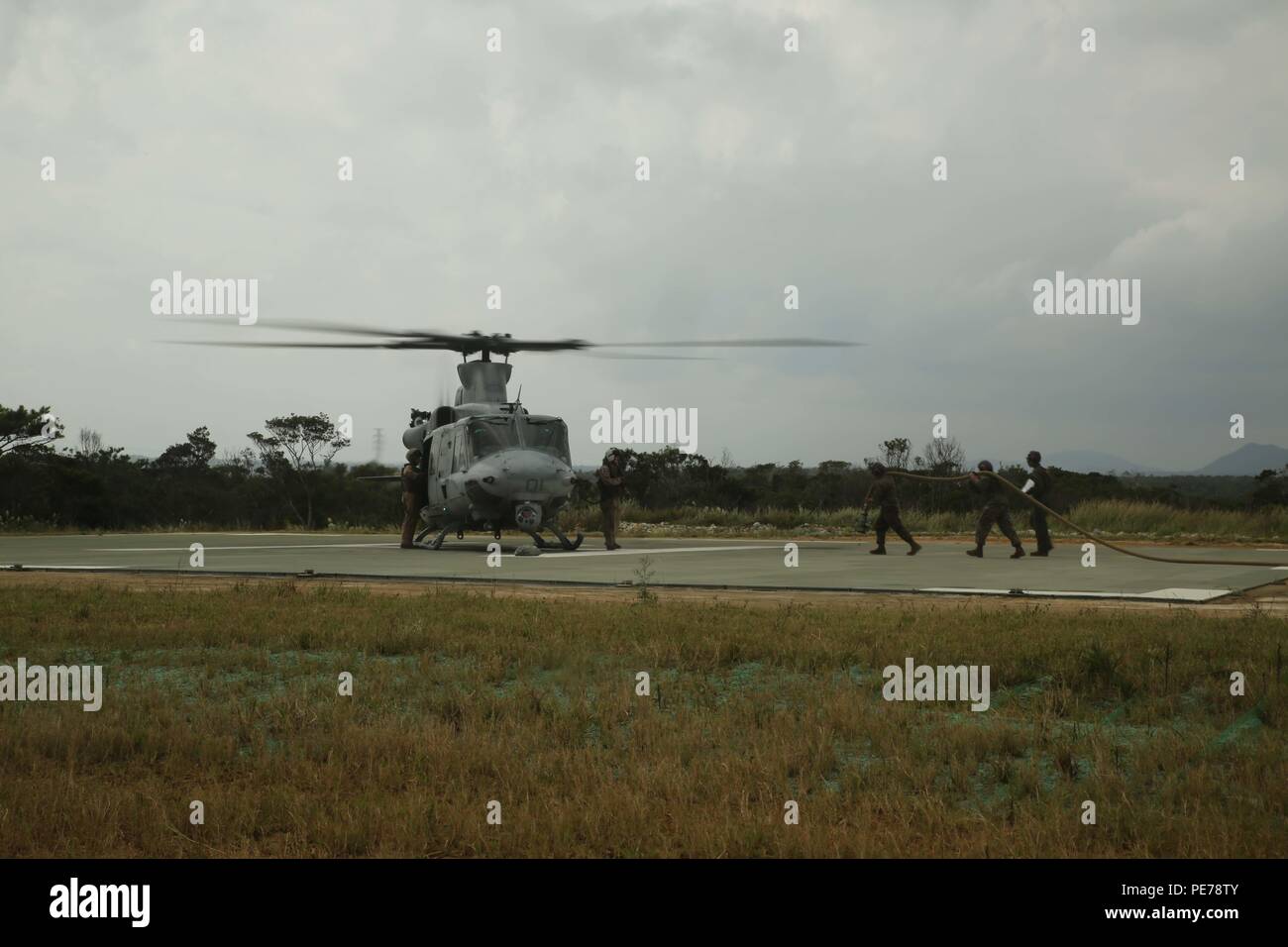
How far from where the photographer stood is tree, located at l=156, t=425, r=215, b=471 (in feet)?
214

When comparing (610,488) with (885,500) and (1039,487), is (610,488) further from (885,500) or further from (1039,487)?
(1039,487)

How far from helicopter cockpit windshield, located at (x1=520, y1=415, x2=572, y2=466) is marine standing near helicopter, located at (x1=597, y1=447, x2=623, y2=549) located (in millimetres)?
1899

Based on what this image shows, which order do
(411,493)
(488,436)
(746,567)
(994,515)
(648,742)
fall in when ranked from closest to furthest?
1. (648,742)
2. (746,567)
3. (994,515)
4. (488,436)
5. (411,493)

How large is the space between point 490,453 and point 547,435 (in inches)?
58.2

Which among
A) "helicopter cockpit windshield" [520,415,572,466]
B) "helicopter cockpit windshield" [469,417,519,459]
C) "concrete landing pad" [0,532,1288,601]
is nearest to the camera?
"concrete landing pad" [0,532,1288,601]

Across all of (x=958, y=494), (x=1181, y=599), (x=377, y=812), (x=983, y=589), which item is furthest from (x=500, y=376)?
(x=958, y=494)

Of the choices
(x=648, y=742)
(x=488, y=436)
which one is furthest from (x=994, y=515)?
(x=648, y=742)

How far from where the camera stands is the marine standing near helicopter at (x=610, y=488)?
20.9 meters

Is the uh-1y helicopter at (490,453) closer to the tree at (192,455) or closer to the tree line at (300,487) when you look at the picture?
the tree line at (300,487)

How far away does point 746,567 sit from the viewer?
55.1 ft

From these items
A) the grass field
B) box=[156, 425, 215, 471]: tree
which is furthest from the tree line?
the grass field

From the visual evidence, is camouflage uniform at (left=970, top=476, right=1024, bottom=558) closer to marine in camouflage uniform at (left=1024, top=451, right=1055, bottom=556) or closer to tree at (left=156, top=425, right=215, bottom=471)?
marine in camouflage uniform at (left=1024, top=451, right=1055, bottom=556)

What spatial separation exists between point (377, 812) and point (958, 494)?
4056 cm

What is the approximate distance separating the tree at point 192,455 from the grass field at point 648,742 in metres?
60.3
